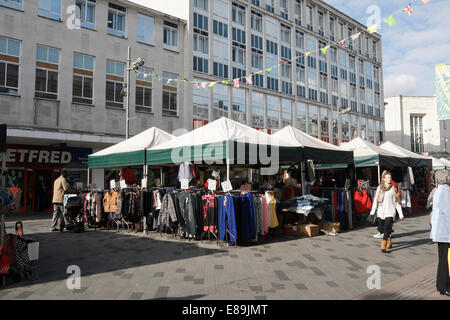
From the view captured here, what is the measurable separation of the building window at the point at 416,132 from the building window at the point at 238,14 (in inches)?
1926

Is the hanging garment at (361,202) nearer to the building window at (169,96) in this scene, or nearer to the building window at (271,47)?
the building window at (169,96)

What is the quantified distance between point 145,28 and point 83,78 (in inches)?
235

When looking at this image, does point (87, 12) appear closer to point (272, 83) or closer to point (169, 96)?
point (169, 96)

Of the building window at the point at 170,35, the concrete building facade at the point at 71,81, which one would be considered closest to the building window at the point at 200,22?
the building window at the point at 170,35

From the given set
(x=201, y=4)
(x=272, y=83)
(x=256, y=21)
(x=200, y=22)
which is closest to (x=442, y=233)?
(x=200, y=22)

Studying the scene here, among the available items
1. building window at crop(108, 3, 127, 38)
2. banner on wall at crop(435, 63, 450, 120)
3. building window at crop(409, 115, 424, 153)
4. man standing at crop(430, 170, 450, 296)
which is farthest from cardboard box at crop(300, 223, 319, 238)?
building window at crop(409, 115, 424, 153)

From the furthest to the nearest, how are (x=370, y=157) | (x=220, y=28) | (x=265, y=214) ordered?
(x=220, y=28) < (x=370, y=157) < (x=265, y=214)

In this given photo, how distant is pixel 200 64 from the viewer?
2489 centimetres

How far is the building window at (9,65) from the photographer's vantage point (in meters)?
15.8

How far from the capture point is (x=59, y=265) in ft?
19.0

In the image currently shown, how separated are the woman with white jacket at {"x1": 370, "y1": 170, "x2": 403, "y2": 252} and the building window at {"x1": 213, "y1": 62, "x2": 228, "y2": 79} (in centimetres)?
2090

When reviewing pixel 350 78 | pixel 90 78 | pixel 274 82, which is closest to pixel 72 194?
pixel 90 78

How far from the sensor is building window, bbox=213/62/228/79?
26250mm
